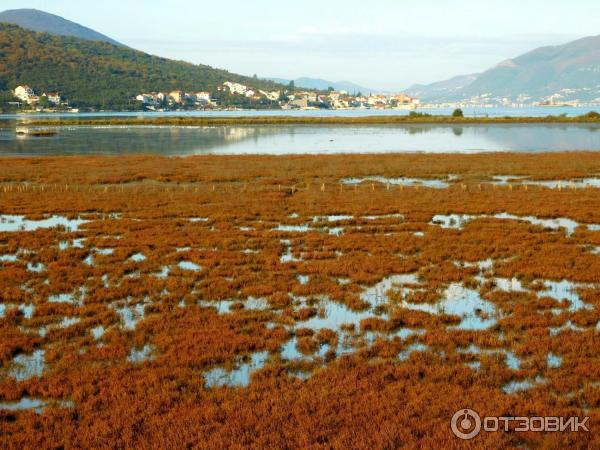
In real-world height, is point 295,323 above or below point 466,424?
below

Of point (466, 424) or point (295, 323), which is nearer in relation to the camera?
point (466, 424)

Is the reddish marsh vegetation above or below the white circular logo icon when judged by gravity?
below

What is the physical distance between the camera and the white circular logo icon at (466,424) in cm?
802

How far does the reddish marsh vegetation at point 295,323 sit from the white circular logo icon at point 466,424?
0.14m

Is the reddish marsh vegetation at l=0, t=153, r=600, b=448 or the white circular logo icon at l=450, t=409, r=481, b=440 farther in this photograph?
the reddish marsh vegetation at l=0, t=153, r=600, b=448

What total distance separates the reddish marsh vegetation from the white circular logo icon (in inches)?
5.6

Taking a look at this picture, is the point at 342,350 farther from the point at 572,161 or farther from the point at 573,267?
the point at 572,161

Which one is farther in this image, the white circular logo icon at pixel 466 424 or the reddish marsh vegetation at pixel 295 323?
the reddish marsh vegetation at pixel 295 323

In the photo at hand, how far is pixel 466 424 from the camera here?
8.27 meters

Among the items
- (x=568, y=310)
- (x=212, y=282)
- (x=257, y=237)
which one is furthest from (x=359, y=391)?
(x=257, y=237)

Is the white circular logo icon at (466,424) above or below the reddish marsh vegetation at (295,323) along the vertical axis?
above

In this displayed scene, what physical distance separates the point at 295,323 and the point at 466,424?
5059mm

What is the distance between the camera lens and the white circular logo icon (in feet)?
26.3

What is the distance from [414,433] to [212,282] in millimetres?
8783
